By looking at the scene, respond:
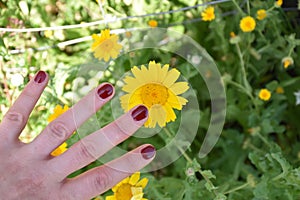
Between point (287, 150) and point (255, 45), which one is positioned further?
point (255, 45)

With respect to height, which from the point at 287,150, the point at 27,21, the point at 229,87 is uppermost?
the point at 27,21

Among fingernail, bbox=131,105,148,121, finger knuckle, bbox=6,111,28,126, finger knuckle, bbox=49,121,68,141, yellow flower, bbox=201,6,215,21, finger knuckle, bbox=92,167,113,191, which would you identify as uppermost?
yellow flower, bbox=201,6,215,21

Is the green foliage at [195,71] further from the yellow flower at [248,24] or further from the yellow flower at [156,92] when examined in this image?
the yellow flower at [156,92]

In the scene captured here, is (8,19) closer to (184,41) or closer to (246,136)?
(184,41)

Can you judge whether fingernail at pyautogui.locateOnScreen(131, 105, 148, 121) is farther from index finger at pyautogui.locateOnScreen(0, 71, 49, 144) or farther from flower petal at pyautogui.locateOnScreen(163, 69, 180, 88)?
index finger at pyautogui.locateOnScreen(0, 71, 49, 144)

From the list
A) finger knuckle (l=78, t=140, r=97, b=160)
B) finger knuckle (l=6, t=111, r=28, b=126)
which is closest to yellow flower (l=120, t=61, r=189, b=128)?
finger knuckle (l=78, t=140, r=97, b=160)

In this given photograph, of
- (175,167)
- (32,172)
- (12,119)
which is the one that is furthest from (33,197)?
(175,167)
